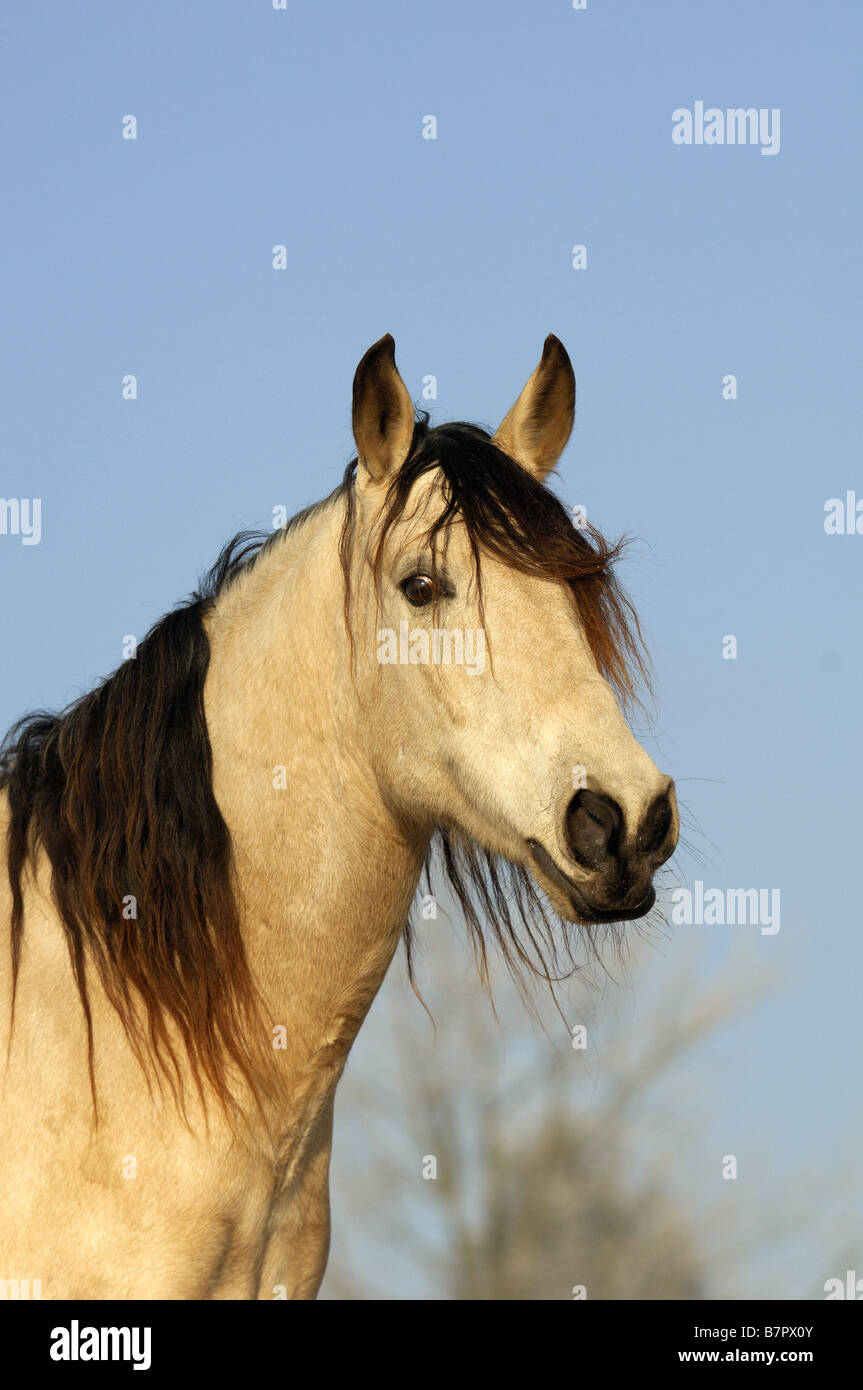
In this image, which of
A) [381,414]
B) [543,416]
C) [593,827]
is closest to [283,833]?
[593,827]

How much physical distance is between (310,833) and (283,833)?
8 centimetres

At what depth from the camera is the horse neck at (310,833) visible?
434 cm

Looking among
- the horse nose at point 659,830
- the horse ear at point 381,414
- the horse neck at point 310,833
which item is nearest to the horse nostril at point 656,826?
the horse nose at point 659,830

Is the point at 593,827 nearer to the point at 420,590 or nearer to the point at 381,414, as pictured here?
the point at 420,590

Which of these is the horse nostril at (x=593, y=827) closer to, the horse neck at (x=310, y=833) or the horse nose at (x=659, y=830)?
the horse nose at (x=659, y=830)

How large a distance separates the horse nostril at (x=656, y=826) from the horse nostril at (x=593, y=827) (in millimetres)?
65

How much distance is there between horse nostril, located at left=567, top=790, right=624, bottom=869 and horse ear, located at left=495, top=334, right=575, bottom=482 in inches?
58.8

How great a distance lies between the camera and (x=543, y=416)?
5.00 metres

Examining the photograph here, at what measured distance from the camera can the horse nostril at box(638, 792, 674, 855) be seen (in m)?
3.78

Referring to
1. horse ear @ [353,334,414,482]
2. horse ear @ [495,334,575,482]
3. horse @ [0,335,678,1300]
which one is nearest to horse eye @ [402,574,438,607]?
horse @ [0,335,678,1300]

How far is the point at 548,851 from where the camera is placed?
13.0 feet

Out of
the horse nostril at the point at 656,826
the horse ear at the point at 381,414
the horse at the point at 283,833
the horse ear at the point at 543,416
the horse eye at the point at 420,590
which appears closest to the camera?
the horse nostril at the point at 656,826
